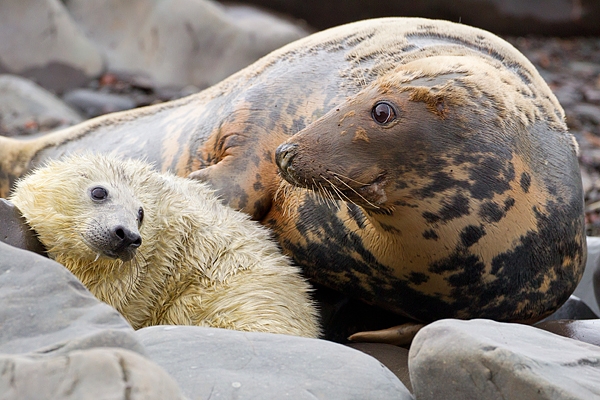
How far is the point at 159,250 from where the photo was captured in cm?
348

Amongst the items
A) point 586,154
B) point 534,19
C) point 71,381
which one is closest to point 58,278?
point 71,381

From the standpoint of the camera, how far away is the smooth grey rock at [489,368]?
85.6 inches

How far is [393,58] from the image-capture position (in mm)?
3789

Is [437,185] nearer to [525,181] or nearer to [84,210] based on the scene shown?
[525,181]

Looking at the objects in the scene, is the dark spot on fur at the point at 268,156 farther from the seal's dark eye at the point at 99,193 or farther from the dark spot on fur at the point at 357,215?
the seal's dark eye at the point at 99,193

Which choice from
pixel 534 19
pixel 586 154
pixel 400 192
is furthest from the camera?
pixel 534 19

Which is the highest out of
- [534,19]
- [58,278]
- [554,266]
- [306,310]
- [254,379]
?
[58,278]

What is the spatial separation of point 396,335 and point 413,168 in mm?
901

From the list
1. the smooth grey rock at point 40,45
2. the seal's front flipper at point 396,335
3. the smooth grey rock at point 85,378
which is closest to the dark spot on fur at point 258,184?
the seal's front flipper at point 396,335

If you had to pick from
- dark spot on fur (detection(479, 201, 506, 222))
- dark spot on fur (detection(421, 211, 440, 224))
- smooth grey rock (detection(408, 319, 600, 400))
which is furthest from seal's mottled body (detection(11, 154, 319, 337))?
smooth grey rock (detection(408, 319, 600, 400))

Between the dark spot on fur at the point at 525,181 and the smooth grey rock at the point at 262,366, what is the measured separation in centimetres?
104

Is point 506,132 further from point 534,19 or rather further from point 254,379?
point 534,19

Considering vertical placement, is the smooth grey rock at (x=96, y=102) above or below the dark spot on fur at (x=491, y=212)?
below

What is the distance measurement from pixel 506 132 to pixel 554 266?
0.62m
